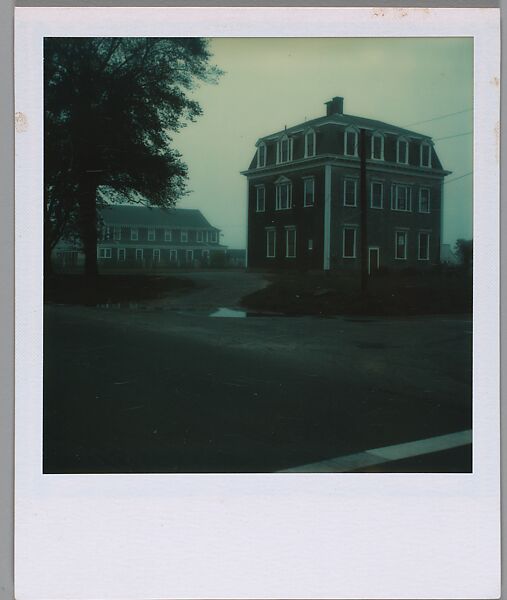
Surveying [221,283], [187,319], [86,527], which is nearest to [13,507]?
[86,527]

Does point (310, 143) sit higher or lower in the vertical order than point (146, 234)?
higher

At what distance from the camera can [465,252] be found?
543 cm

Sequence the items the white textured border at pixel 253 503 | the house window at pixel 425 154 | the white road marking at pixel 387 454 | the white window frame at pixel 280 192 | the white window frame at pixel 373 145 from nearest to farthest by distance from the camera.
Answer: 1. the white textured border at pixel 253 503
2. the white road marking at pixel 387 454
3. the house window at pixel 425 154
4. the white window frame at pixel 373 145
5. the white window frame at pixel 280 192

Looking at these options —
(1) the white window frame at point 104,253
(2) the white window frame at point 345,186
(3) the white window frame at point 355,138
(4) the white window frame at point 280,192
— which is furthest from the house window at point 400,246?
(1) the white window frame at point 104,253

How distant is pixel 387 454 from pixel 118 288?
2476 mm

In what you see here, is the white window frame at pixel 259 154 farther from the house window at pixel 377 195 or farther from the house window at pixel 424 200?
the house window at pixel 424 200

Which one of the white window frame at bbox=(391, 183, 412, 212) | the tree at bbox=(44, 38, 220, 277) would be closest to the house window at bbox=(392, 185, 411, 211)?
the white window frame at bbox=(391, 183, 412, 212)

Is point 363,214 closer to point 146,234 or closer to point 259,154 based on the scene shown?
point 259,154

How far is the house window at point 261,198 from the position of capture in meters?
5.90

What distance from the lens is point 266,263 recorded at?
589 cm

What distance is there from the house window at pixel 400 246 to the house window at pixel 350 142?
75 cm

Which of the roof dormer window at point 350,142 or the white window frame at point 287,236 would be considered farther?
the white window frame at point 287,236

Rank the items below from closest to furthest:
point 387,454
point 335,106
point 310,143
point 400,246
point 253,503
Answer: point 253,503, point 387,454, point 335,106, point 310,143, point 400,246

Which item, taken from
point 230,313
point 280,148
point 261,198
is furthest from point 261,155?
point 230,313
